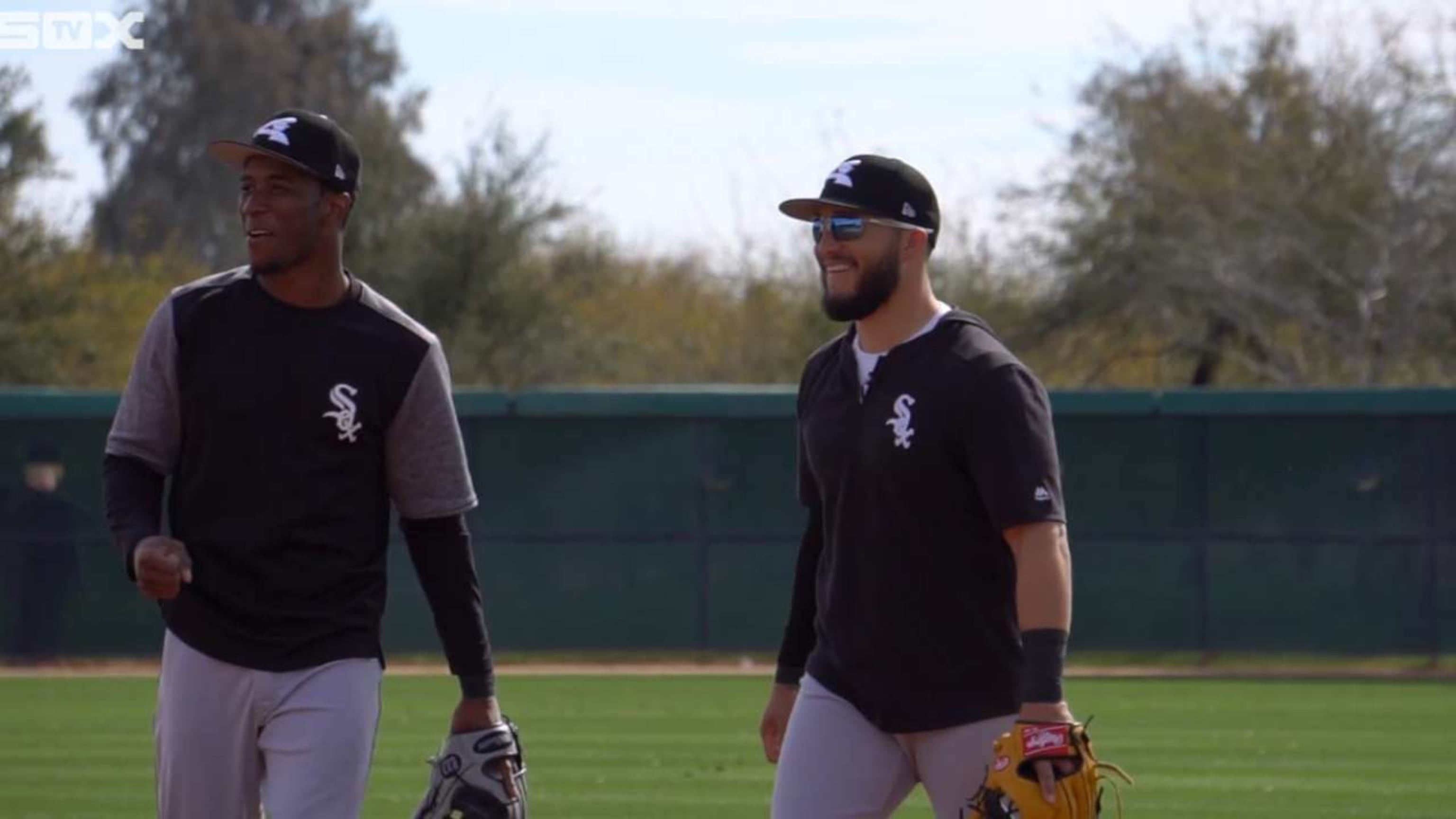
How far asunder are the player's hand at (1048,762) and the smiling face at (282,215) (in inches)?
71.6

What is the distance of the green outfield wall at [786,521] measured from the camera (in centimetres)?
2161

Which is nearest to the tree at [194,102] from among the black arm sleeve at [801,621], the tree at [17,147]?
the tree at [17,147]

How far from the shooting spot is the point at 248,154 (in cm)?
530

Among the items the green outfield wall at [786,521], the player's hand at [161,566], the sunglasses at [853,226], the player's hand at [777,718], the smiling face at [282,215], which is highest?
the smiling face at [282,215]

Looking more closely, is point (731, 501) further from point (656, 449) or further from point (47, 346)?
point (47, 346)

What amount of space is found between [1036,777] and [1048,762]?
4cm

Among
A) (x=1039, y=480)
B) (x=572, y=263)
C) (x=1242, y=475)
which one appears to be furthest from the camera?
(x=572, y=263)

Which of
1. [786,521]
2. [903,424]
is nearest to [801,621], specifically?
[903,424]

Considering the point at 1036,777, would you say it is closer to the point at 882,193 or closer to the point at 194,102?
the point at 882,193

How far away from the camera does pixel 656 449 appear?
2239 centimetres

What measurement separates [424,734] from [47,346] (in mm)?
23685

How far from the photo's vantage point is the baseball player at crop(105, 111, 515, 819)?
515 cm

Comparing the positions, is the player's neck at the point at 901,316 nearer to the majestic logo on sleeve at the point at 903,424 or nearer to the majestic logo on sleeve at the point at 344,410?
the majestic logo on sleeve at the point at 903,424

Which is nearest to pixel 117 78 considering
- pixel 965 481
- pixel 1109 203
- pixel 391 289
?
pixel 391 289
